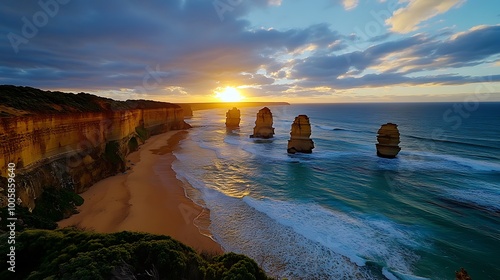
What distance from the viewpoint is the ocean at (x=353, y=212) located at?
1194cm

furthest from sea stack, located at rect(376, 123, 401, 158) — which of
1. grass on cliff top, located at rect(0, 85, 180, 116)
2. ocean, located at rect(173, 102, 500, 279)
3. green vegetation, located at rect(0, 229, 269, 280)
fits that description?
grass on cliff top, located at rect(0, 85, 180, 116)

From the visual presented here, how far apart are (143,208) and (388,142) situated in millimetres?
32797

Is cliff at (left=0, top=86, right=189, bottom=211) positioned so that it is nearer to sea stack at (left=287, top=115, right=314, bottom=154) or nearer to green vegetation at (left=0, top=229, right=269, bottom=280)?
green vegetation at (left=0, top=229, right=269, bottom=280)

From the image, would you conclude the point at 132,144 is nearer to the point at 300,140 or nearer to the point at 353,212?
the point at 300,140

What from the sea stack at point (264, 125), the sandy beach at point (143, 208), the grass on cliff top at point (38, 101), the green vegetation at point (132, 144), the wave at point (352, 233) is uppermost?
the grass on cliff top at point (38, 101)

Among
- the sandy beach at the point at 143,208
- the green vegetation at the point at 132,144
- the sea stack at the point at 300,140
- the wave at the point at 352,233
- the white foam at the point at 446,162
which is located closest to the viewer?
the wave at the point at 352,233

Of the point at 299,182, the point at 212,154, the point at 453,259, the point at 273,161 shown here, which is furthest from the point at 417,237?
the point at 212,154

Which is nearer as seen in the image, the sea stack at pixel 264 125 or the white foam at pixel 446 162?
the white foam at pixel 446 162

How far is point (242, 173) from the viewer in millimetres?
26969

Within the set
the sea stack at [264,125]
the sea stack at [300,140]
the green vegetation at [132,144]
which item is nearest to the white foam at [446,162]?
the sea stack at [300,140]

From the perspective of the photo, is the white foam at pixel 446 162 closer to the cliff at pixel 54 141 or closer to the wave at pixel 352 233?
the wave at pixel 352 233

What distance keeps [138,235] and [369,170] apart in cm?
2721

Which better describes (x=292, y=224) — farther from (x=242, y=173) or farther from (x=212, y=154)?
(x=212, y=154)

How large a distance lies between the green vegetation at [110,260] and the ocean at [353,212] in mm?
4674
